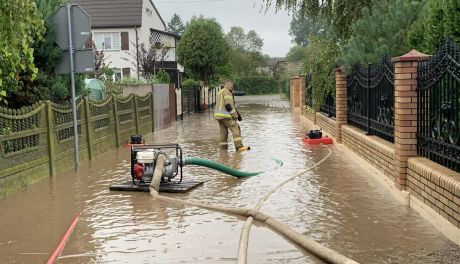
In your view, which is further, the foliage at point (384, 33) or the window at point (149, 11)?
the window at point (149, 11)

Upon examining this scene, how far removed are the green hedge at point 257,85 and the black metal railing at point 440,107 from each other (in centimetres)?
5896

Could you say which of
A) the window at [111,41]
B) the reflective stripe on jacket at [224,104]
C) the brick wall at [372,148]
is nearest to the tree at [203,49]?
the window at [111,41]

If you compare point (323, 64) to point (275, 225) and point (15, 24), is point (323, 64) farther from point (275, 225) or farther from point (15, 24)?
point (15, 24)

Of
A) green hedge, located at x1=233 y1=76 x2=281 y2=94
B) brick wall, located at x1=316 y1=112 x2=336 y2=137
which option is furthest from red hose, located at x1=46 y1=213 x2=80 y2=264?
green hedge, located at x1=233 y1=76 x2=281 y2=94

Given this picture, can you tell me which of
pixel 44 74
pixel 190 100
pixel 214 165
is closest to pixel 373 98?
pixel 214 165

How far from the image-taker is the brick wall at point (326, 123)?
14167mm

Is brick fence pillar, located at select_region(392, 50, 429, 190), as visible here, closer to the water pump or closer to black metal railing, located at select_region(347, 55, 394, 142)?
black metal railing, located at select_region(347, 55, 394, 142)

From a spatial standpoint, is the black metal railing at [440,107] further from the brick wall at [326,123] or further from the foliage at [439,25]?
the brick wall at [326,123]

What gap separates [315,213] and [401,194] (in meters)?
1.30

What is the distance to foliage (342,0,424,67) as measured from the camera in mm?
10688

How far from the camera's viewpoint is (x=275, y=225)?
5.87 meters

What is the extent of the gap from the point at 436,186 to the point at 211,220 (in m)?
2.46

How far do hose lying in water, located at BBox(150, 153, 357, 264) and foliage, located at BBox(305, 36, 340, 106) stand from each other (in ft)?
23.8

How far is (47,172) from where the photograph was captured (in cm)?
959
